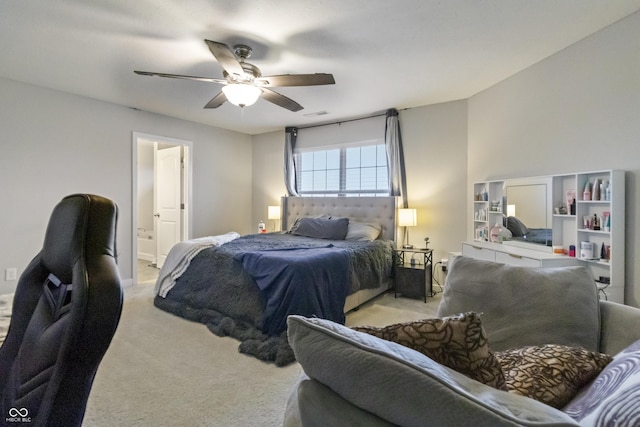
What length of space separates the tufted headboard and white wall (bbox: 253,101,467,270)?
0.35 m

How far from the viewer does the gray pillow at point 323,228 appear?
4.32 meters

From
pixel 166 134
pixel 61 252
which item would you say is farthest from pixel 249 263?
pixel 166 134

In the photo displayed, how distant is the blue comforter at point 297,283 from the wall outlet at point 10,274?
273 cm

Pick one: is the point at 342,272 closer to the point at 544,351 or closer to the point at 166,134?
the point at 544,351

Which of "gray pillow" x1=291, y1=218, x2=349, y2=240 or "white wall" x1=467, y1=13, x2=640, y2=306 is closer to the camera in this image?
"white wall" x1=467, y1=13, x2=640, y2=306

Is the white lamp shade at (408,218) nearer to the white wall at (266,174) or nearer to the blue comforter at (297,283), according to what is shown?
the blue comforter at (297,283)

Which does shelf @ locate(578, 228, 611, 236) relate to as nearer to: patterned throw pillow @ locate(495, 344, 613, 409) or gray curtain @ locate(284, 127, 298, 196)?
patterned throw pillow @ locate(495, 344, 613, 409)

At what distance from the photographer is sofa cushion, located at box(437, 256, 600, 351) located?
1.31 m

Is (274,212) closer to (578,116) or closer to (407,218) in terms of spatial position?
(407,218)

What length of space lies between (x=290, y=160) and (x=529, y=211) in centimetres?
375

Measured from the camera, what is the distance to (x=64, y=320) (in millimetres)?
707

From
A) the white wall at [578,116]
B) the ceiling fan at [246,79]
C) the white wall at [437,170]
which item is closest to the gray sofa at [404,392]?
the white wall at [578,116]

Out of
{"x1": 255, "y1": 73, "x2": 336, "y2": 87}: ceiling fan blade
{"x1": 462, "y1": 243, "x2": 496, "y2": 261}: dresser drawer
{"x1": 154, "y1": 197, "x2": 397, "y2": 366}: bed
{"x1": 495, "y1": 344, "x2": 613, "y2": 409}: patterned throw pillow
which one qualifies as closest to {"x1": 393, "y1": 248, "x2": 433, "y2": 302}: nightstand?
{"x1": 154, "y1": 197, "x2": 397, "y2": 366}: bed

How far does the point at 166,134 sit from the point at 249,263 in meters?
3.12
